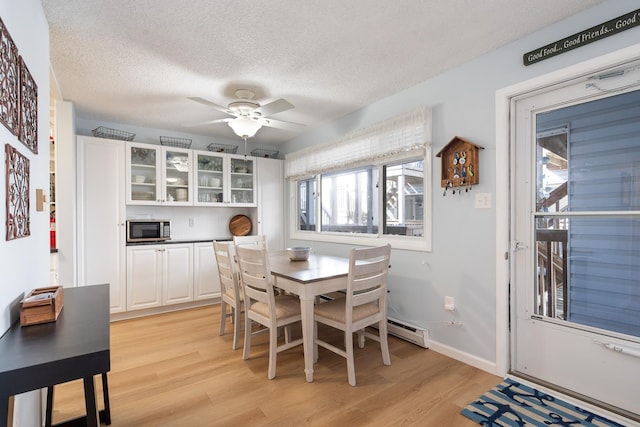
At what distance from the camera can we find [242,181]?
4.59m

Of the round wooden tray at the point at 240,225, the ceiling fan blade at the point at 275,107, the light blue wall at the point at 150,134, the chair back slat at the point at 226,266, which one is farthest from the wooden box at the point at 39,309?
the round wooden tray at the point at 240,225

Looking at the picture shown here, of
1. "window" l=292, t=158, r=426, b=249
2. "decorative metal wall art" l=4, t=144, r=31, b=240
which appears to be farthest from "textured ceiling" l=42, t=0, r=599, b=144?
"decorative metal wall art" l=4, t=144, r=31, b=240

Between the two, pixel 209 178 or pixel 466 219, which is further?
pixel 209 178

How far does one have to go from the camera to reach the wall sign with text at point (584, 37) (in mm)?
1688

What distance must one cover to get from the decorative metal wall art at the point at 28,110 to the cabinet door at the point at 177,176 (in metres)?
2.40

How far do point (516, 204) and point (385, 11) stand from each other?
1.61m

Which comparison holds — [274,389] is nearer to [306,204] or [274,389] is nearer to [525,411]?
[525,411]

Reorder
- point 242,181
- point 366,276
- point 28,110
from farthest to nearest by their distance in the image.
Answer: point 242,181 → point 366,276 → point 28,110

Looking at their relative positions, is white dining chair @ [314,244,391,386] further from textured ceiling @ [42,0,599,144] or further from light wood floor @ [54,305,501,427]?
textured ceiling @ [42,0,599,144]

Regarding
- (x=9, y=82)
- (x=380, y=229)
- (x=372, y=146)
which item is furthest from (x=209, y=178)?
(x=9, y=82)

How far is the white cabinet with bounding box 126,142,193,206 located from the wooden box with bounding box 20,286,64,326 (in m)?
2.64

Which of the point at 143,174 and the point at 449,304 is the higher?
the point at 143,174

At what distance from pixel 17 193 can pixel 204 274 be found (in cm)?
301

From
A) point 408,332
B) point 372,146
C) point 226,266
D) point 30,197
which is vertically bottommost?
point 408,332
